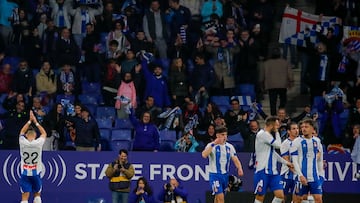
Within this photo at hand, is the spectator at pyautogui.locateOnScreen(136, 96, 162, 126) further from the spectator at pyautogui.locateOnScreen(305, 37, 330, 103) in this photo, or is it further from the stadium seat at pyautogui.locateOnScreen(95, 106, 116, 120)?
the spectator at pyautogui.locateOnScreen(305, 37, 330, 103)

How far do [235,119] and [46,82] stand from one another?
15.1 feet

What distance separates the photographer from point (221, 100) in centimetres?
2870

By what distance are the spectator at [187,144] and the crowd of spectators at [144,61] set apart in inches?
1.1

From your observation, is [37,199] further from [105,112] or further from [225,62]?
[225,62]

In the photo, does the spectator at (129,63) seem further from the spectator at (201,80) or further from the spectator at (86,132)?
the spectator at (86,132)

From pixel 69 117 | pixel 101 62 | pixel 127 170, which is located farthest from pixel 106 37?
pixel 127 170

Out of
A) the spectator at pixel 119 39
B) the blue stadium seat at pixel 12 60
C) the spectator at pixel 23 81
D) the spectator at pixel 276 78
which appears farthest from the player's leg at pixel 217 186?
the blue stadium seat at pixel 12 60

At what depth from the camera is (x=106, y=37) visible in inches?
1169

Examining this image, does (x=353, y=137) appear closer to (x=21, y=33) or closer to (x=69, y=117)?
(x=69, y=117)

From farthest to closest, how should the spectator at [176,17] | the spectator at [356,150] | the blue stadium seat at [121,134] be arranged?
the spectator at [176,17]
the blue stadium seat at [121,134]
the spectator at [356,150]

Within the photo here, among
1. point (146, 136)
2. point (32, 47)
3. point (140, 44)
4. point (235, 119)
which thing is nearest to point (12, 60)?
point (32, 47)

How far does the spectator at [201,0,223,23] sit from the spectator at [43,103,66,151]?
501 cm

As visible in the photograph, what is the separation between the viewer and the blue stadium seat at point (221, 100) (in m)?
28.6

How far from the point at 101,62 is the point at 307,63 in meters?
4.98
